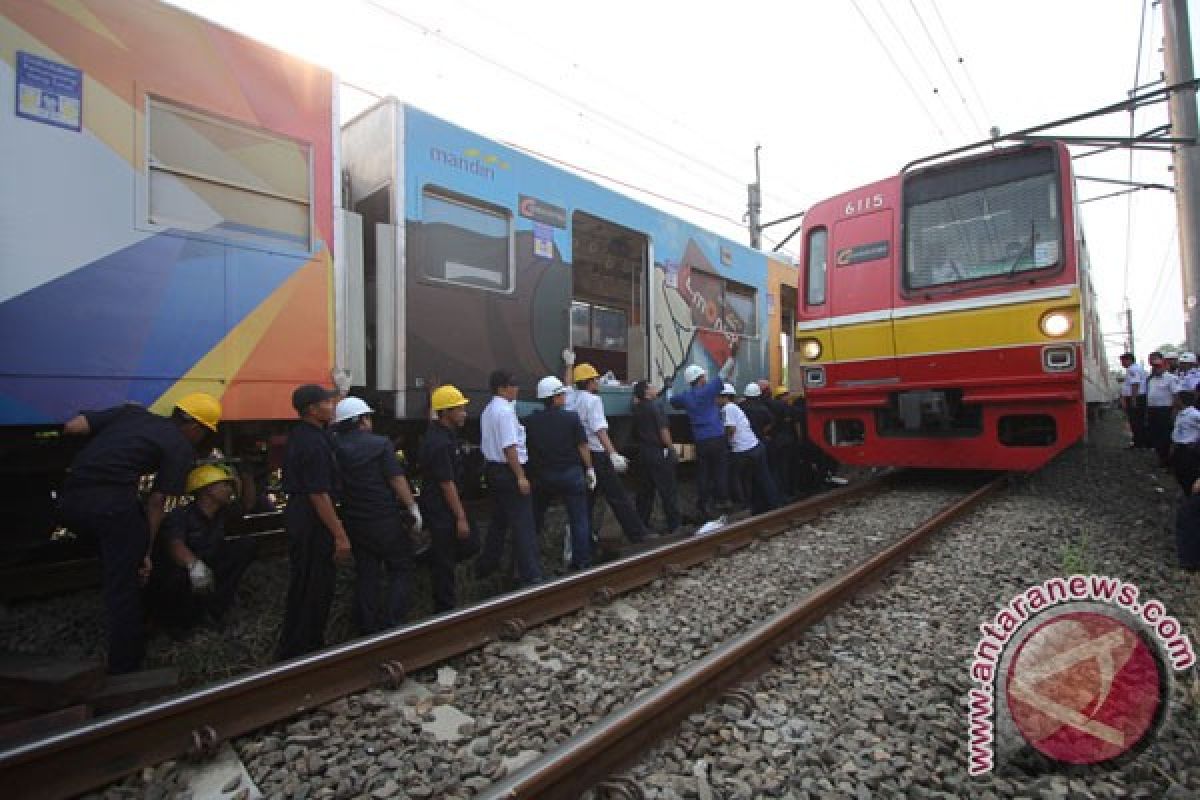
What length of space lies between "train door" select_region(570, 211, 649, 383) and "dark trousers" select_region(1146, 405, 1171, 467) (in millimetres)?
→ 7617

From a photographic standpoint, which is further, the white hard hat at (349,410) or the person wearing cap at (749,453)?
the person wearing cap at (749,453)

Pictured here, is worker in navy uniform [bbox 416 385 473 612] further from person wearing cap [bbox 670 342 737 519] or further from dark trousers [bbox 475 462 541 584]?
person wearing cap [bbox 670 342 737 519]

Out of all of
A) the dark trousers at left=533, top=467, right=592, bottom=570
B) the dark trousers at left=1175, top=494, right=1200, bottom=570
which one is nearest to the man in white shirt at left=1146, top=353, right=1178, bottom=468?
the dark trousers at left=1175, top=494, right=1200, bottom=570

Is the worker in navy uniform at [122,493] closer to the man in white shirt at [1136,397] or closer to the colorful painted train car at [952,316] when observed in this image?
the colorful painted train car at [952,316]

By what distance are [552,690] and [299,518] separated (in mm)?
1858

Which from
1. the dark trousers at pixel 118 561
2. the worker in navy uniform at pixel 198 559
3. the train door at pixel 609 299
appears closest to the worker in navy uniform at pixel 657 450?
the train door at pixel 609 299

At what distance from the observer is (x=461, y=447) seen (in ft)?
19.1

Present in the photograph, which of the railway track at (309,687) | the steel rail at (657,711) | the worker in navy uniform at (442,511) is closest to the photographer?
the steel rail at (657,711)

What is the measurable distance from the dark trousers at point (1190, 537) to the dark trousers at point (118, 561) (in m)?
6.39

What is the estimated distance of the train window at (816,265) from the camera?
7.91 metres

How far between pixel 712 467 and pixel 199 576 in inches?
200

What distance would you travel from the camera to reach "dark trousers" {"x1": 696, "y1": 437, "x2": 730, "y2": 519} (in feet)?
24.0

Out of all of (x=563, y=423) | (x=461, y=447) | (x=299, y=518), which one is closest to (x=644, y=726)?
(x=299, y=518)

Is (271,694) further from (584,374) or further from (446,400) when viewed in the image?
(584,374)
